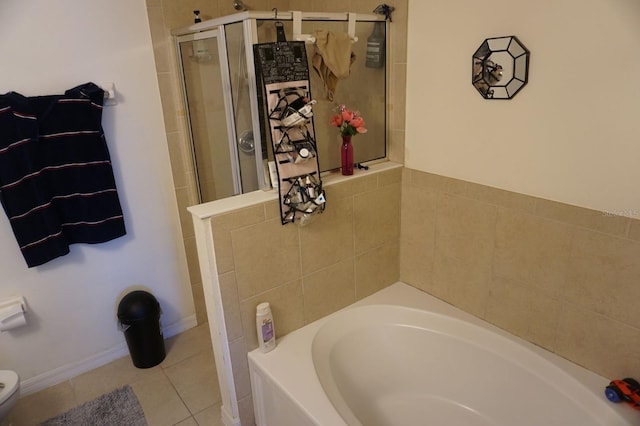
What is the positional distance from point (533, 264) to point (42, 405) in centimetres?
252

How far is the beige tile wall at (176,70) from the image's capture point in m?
2.04

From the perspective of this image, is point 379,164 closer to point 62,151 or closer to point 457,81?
point 457,81

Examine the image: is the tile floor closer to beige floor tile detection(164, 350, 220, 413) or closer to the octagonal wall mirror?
beige floor tile detection(164, 350, 220, 413)

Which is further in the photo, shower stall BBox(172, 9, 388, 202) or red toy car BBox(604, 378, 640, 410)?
shower stall BBox(172, 9, 388, 202)

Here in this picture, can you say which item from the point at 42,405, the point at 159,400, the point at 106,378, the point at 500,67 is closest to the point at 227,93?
the point at 500,67

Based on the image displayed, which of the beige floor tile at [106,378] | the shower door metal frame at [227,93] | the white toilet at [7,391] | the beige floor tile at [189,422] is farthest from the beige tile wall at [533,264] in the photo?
the white toilet at [7,391]

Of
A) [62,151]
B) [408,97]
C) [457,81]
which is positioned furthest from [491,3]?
[62,151]

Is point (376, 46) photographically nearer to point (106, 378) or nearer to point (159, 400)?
point (159, 400)

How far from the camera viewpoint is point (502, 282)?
6.07 feet

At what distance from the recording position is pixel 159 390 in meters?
2.24

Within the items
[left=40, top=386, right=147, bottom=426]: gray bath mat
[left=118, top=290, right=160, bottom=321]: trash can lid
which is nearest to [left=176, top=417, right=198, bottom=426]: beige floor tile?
[left=40, top=386, right=147, bottom=426]: gray bath mat

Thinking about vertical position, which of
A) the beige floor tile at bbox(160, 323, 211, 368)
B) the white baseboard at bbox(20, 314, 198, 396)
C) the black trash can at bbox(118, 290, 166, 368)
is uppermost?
the black trash can at bbox(118, 290, 166, 368)

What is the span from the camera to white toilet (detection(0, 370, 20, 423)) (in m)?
1.76

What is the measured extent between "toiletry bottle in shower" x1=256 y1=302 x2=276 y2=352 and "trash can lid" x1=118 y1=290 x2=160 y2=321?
86 cm
